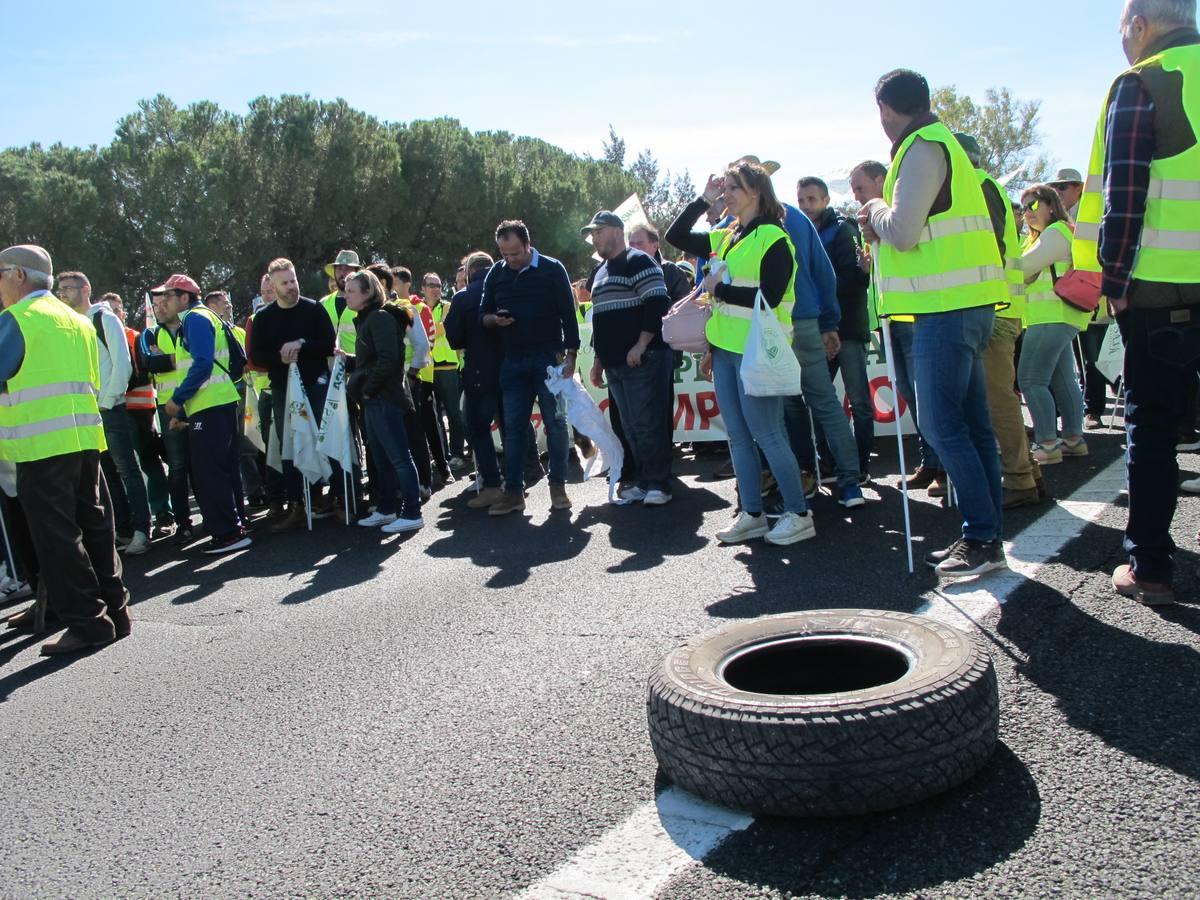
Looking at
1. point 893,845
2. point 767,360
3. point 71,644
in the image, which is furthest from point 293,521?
point 893,845

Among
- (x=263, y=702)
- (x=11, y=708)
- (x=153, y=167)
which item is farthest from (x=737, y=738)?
A: (x=153, y=167)

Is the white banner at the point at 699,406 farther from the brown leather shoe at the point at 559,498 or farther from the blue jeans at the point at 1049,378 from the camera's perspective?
the brown leather shoe at the point at 559,498

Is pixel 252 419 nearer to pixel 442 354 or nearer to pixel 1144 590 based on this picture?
pixel 442 354

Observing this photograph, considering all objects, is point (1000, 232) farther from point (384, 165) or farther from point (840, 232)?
point (384, 165)

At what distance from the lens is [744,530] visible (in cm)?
589

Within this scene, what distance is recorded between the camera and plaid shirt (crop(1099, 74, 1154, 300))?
12.1ft

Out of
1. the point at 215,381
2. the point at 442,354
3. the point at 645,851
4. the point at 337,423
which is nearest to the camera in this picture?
the point at 645,851

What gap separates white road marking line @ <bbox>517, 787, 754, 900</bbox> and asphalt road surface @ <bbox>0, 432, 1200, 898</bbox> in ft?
0.15

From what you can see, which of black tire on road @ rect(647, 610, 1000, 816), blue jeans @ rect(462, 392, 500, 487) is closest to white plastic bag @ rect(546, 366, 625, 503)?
blue jeans @ rect(462, 392, 500, 487)

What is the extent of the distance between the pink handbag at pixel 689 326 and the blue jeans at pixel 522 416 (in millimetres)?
2019

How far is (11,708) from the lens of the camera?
464 centimetres

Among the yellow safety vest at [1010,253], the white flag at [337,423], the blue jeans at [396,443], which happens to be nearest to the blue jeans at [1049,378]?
the yellow safety vest at [1010,253]

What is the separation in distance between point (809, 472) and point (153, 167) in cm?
3343

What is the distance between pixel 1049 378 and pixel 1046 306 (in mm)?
519
